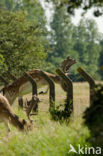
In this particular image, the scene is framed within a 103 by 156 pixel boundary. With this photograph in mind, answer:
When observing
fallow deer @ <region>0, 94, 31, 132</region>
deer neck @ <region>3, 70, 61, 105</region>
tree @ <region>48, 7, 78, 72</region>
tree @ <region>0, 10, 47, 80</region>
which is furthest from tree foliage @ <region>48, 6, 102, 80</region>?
fallow deer @ <region>0, 94, 31, 132</region>

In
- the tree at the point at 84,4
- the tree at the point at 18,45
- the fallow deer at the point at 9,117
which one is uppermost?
the tree at the point at 84,4

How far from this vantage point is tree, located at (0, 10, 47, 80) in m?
20.2

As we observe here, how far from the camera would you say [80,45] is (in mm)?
97625

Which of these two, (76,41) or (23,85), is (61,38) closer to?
(76,41)

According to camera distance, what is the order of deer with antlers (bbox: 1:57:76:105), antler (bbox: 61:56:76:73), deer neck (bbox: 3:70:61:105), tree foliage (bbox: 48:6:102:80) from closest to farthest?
antler (bbox: 61:56:76:73) → deer with antlers (bbox: 1:57:76:105) → deer neck (bbox: 3:70:61:105) → tree foliage (bbox: 48:6:102:80)

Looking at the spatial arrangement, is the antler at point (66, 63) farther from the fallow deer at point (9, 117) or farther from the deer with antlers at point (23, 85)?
the fallow deer at point (9, 117)

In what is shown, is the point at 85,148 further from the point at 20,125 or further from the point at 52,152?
the point at 20,125

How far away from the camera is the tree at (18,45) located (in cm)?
2017

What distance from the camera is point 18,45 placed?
21016 millimetres

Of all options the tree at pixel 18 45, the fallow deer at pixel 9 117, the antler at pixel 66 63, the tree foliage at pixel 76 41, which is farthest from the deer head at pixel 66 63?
the tree foliage at pixel 76 41

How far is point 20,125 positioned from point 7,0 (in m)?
86.7

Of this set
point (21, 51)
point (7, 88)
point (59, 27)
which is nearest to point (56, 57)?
point (59, 27)

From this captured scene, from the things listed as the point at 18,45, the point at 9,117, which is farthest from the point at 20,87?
the point at 18,45

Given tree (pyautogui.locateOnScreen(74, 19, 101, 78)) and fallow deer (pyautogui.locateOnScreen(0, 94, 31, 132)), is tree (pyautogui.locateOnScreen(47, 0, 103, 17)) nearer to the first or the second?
fallow deer (pyautogui.locateOnScreen(0, 94, 31, 132))
